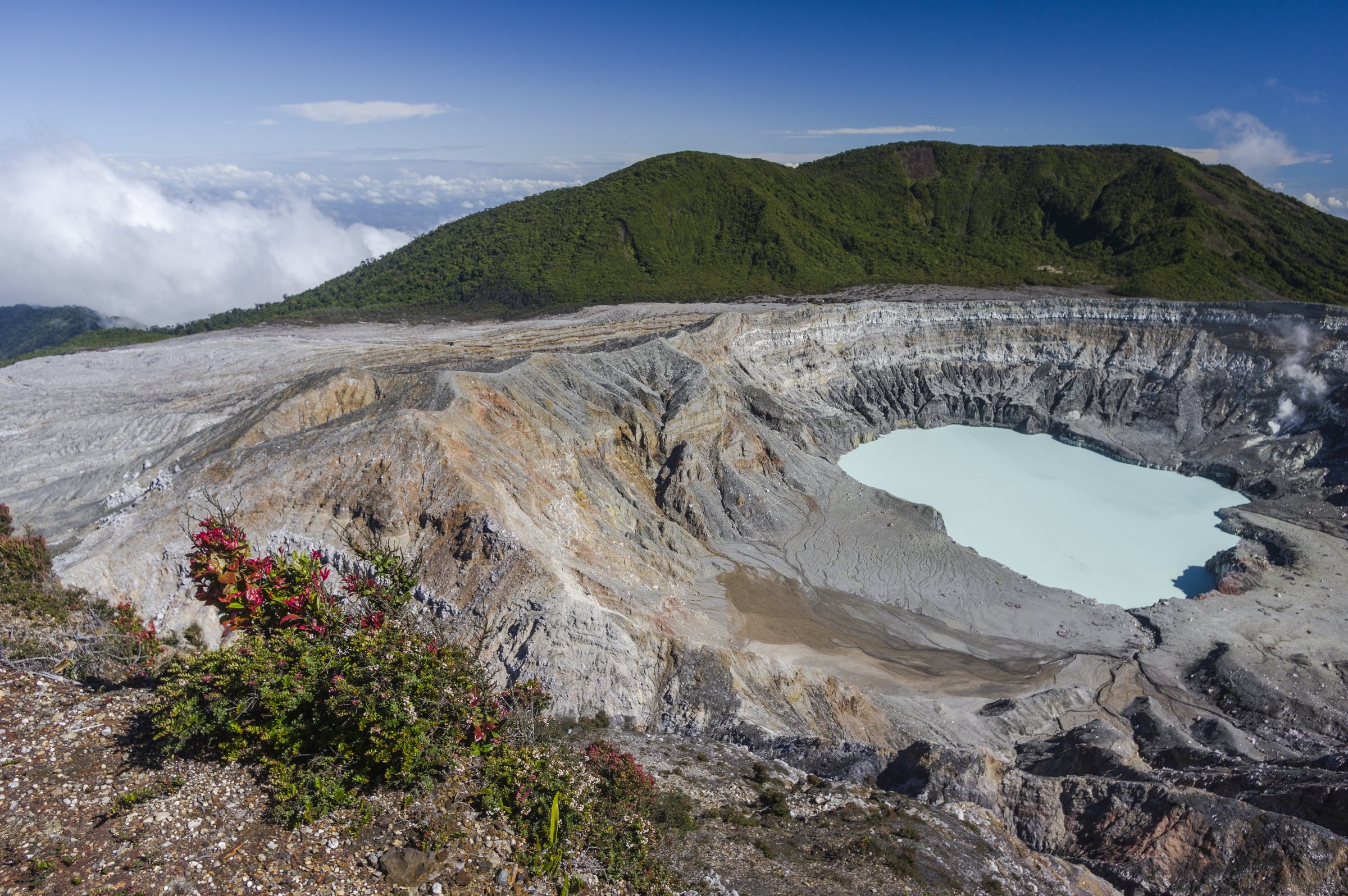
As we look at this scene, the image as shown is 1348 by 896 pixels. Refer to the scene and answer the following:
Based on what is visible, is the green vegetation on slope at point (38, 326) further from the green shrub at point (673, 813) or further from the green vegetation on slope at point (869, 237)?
the green shrub at point (673, 813)

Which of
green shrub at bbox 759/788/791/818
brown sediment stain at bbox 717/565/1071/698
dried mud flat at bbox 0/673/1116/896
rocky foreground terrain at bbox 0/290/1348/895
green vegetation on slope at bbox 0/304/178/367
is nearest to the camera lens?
dried mud flat at bbox 0/673/1116/896

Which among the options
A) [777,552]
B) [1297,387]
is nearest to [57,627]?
[777,552]

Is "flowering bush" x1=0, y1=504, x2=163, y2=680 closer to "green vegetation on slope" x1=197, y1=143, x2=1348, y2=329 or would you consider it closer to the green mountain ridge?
→ the green mountain ridge

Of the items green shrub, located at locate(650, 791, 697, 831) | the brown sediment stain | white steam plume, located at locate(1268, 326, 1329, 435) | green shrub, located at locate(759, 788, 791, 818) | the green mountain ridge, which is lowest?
the brown sediment stain

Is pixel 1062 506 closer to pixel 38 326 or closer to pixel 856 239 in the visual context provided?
pixel 856 239

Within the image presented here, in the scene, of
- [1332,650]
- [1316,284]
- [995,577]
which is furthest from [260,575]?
[1316,284]

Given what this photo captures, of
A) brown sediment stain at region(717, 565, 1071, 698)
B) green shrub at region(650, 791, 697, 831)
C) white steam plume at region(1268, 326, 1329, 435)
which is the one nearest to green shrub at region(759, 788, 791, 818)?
green shrub at region(650, 791, 697, 831)
